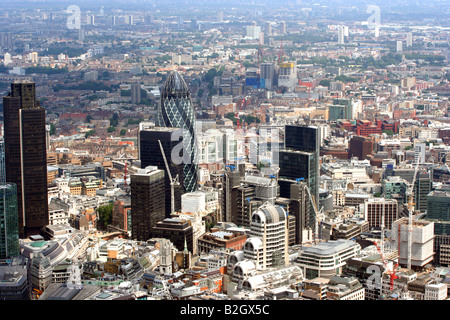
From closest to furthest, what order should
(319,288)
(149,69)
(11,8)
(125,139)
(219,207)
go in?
(319,288) < (219,207) < (125,139) < (11,8) < (149,69)

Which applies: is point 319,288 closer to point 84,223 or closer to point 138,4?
point 84,223

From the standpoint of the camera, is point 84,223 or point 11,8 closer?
point 84,223

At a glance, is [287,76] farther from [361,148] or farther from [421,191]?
[421,191]

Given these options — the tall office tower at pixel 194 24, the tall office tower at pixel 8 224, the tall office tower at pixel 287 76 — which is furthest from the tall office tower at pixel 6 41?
the tall office tower at pixel 8 224
